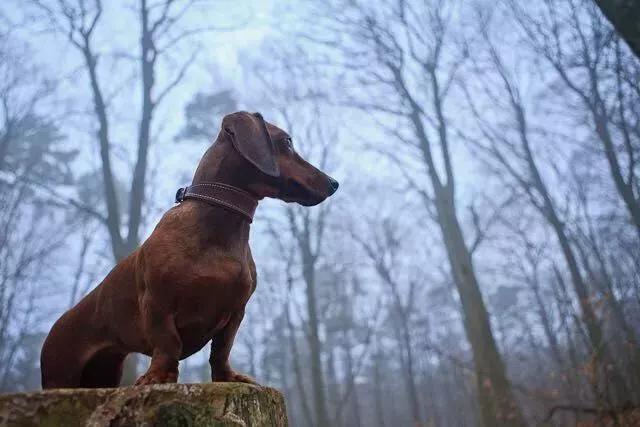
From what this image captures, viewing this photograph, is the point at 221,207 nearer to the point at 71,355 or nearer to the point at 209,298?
the point at 209,298

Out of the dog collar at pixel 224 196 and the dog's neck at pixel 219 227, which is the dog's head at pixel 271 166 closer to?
the dog collar at pixel 224 196

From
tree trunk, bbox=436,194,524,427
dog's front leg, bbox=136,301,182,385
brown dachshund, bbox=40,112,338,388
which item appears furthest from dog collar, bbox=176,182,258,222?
tree trunk, bbox=436,194,524,427

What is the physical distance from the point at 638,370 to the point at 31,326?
23.6 metres

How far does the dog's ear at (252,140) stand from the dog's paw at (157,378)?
2.69ft

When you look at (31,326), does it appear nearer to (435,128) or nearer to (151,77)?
(151,77)

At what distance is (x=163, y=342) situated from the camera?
5.80 ft

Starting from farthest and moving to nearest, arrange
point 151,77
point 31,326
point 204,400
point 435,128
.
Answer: point 31,326 < point 435,128 < point 151,77 < point 204,400

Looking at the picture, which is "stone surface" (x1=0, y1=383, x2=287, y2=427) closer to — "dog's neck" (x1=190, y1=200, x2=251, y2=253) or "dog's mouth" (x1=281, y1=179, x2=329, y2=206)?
"dog's neck" (x1=190, y1=200, x2=251, y2=253)

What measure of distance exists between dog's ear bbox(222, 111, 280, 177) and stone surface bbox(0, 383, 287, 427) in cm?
86

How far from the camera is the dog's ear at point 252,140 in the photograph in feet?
6.57

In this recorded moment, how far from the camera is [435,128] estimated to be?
14234 millimetres

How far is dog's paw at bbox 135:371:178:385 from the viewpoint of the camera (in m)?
1.66

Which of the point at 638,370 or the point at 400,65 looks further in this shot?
the point at 400,65

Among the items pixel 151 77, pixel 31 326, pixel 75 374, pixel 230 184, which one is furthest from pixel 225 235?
pixel 31 326
